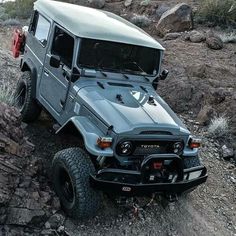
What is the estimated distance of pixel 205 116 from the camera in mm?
8188

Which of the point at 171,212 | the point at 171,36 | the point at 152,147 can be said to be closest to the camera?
the point at 152,147

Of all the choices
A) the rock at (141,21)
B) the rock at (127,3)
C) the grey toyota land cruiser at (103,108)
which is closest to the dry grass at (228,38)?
the rock at (141,21)

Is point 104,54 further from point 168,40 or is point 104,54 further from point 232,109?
point 168,40

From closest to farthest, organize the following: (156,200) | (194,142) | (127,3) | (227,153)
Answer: (194,142), (156,200), (227,153), (127,3)

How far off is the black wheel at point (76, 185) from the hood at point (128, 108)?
52cm

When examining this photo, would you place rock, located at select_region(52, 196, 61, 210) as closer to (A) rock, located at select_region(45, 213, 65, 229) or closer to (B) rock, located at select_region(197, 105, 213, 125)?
(A) rock, located at select_region(45, 213, 65, 229)

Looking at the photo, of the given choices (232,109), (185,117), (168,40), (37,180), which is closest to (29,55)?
(37,180)

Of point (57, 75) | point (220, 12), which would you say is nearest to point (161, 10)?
point (220, 12)

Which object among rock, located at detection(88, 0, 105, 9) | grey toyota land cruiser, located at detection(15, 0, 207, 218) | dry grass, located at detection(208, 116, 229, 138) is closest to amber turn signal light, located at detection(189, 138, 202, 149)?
grey toyota land cruiser, located at detection(15, 0, 207, 218)

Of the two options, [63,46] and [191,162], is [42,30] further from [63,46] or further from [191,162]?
[191,162]

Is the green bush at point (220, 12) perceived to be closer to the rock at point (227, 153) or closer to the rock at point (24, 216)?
the rock at point (227, 153)

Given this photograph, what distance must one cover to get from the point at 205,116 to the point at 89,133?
3.73m

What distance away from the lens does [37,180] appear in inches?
214

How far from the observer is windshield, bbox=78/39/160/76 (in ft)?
18.8
